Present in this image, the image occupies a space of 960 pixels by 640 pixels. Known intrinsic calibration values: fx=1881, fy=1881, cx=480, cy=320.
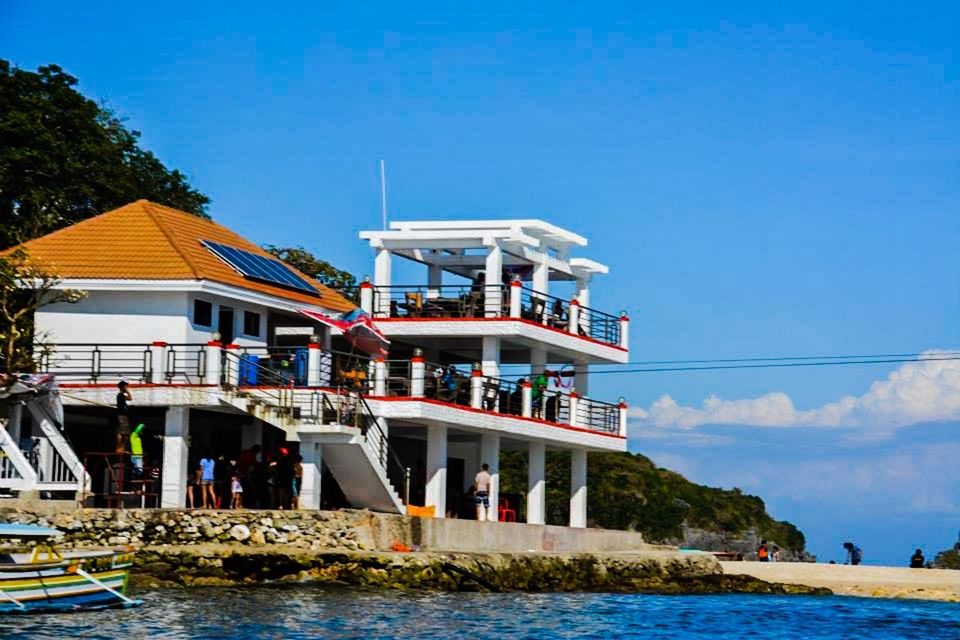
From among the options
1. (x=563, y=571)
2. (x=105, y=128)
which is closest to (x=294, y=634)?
(x=563, y=571)

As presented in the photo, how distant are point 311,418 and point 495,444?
1017cm

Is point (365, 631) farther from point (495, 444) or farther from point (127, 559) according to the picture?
point (495, 444)

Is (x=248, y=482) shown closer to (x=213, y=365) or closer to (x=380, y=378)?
(x=213, y=365)

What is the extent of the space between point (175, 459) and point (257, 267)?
331 inches

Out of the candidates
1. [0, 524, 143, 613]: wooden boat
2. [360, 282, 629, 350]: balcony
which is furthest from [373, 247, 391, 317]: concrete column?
[0, 524, 143, 613]: wooden boat

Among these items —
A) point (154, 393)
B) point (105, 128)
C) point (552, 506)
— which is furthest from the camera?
point (552, 506)

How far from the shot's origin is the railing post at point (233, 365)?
153 ft

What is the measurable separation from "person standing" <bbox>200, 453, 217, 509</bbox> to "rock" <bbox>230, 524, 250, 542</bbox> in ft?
8.07

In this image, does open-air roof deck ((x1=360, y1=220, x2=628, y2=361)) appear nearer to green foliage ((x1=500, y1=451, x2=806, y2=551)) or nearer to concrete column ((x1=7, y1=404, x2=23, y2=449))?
concrete column ((x1=7, y1=404, x2=23, y2=449))

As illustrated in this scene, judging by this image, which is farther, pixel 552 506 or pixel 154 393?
pixel 552 506

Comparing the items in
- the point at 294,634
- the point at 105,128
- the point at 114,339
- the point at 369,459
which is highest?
the point at 105,128

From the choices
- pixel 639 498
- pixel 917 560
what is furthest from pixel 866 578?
pixel 639 498

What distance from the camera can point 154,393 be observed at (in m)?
46.0

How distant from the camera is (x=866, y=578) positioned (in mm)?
55344
